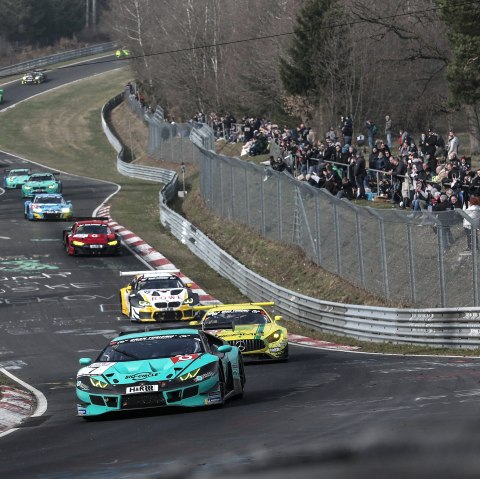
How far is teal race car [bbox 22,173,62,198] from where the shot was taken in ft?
→ 184

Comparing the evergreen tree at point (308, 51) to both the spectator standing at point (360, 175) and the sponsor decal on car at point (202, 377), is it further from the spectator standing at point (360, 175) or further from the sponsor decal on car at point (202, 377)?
the sponsor decal on car at point (202, 377)

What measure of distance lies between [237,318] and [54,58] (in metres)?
111

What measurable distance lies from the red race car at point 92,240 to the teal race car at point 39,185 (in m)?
16.7

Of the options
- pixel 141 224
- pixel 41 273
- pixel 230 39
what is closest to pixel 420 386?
pixel 41 273

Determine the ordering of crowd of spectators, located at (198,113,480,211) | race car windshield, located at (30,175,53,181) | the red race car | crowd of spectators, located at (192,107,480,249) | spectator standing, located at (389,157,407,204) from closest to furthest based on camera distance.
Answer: crowd of spectators, located at (192,107,480,249) < crowd of spectators, located at (198,113,480,211) < spectator standing, located at (389,157,407,204) < the red race car < race car windshield, located at (30,175,53,181)

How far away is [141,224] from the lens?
47281 millimetres

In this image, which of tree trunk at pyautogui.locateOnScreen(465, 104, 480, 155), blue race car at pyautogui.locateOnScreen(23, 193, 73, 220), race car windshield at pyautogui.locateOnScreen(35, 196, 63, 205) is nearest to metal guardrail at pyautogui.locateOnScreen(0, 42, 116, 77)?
race car windshield at pyautogui.locateOnScreen(35, 196, 63, 205)

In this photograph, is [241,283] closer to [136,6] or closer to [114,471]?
[114,471]

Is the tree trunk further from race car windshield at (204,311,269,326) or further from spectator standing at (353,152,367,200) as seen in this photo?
race car windshield at (204,311,269,326)

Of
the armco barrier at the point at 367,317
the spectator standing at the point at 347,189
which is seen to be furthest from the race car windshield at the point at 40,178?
the spectator standing at the point at 347,189

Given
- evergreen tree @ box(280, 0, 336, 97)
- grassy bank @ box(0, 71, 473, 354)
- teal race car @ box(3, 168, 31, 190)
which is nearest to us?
grassy bank @ box(0, 71, 473, 354)

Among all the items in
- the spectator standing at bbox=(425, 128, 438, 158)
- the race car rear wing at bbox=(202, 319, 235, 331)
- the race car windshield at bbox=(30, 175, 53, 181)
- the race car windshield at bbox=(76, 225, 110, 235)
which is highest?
the spectator standing at bbox=(425, 128, 438, 158)

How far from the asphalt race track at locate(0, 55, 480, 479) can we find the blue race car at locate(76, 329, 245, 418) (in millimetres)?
191

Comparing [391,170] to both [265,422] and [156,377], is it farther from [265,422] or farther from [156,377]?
[265,422]
